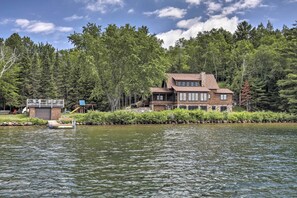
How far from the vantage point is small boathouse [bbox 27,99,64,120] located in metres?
53.5

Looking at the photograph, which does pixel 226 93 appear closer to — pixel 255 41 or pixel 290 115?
pixel 290 115

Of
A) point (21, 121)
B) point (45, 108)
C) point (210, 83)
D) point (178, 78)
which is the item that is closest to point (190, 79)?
point (178, 78)

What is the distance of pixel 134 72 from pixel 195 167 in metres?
44.5

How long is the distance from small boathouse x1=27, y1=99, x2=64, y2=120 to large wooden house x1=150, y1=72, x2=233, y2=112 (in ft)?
68.7

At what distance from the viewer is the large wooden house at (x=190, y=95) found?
222 feet

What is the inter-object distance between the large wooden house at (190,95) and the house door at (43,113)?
22002 mm

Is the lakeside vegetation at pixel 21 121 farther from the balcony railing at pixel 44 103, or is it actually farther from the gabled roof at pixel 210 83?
the gabled roof at pixel 210 83

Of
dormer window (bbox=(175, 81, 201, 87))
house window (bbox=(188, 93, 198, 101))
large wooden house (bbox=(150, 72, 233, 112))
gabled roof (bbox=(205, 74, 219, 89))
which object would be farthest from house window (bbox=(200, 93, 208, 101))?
dormer window (bbox=(175, 81, 201, 87))

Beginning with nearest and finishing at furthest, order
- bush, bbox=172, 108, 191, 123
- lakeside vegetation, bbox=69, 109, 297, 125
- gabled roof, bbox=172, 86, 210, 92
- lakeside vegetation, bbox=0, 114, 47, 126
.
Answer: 1. lakeside vegetation, bbox=0, 114, 47, 126
2. lakeside vegetation, bbox=69, 109, 297, 125
3. bush, bbox=172, 108, 191, 123
4. gabled roof, bbox=172, 86, 210, 92

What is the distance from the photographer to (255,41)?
99438 mm

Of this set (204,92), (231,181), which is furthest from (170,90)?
(231,181)

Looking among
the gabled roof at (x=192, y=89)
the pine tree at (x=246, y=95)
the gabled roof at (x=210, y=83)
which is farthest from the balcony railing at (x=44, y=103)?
the pine tree at (x=246, y=95)

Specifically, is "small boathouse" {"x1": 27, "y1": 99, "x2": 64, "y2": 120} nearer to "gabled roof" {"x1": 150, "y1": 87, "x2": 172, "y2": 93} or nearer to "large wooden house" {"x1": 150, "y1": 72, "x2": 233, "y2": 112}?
"gabled roof" {"x1": 150, "y1": 87, "x2": 172, "y2": 93}

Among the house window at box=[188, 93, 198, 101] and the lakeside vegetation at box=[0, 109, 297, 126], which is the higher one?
the house window at box=[188, 93, 198, 101]
